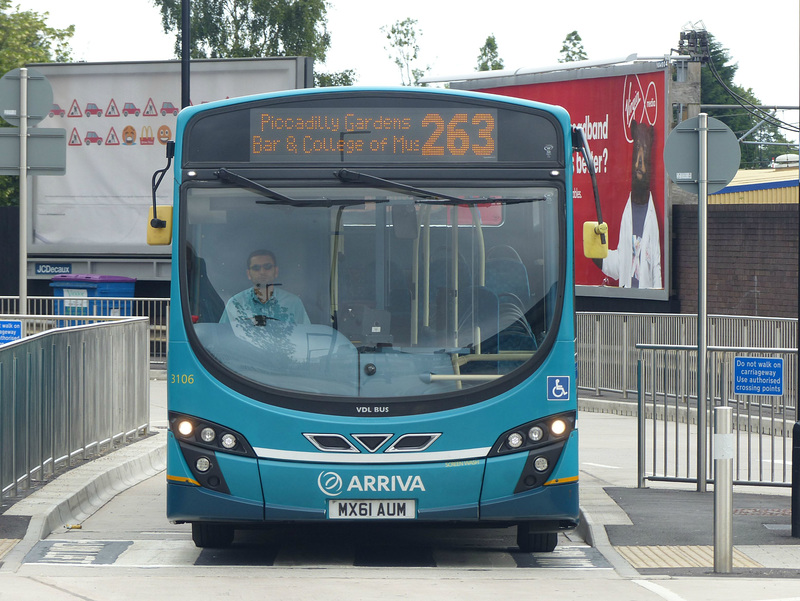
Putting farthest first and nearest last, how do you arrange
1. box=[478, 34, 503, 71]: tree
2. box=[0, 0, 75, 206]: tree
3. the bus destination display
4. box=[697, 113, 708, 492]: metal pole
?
1. box=[478, 34, 503, 71]: tree
2. box=[0, 0, 75, 206]: tree
3. box=[697, 113, 708, 492]: metal pole
4. the bus destination display

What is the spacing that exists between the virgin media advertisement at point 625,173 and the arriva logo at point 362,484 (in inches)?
572

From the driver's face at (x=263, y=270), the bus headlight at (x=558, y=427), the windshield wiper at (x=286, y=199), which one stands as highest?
the windshield wiper at (x=286, y=199)

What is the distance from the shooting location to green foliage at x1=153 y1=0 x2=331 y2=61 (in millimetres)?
57656

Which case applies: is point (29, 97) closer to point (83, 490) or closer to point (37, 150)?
point (37, 150)

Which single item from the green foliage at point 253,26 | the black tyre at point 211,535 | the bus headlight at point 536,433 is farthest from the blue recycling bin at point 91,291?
the green foliage at point 253,26

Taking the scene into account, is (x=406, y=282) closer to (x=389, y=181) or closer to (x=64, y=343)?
(x=389, y=181)

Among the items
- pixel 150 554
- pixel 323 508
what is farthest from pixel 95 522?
pixel 323 508

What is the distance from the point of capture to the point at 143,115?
2311 centimetres

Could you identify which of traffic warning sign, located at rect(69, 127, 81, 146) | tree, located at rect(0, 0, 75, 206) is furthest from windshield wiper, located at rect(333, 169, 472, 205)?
tree, located at rect(0, 0, 75, 206)

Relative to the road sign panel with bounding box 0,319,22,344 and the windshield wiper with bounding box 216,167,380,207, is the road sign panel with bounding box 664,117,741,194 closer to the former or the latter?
the windshield wiper with bounding box 216,167,380,207

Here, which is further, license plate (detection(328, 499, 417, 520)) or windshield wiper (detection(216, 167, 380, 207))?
windshield wiper (detection(216, 167, 380, 207))

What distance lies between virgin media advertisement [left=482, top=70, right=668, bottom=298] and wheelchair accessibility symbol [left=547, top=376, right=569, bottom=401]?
14.0m

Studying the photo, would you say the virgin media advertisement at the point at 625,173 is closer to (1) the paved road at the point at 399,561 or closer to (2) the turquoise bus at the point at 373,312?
(1) the paved road at the point at 399,561

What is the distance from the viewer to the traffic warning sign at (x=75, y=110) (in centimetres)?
2330
